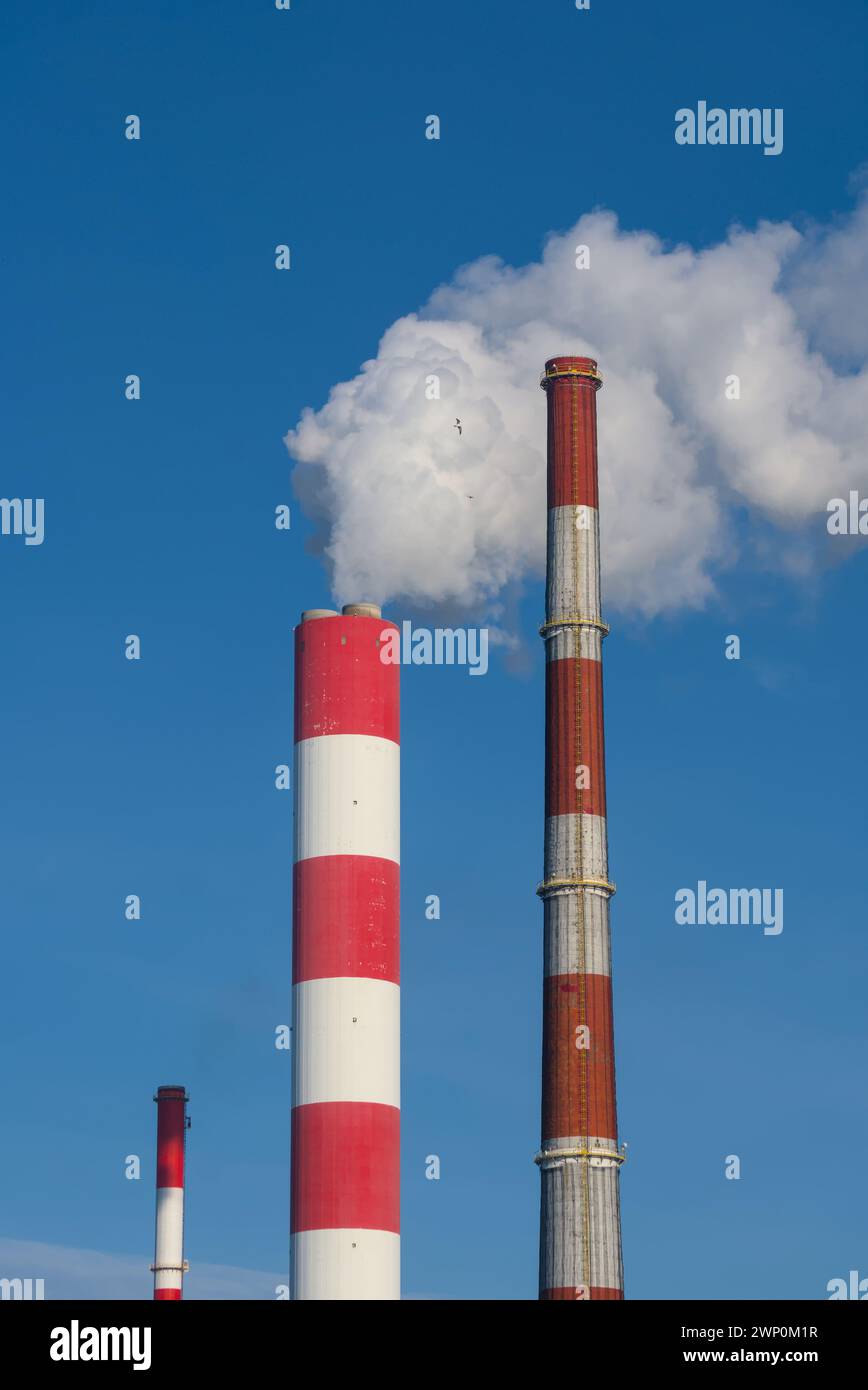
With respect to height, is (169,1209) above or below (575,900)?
below

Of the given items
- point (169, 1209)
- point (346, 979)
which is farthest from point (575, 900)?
point (346, 979)

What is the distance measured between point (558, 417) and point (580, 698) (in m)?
8.16

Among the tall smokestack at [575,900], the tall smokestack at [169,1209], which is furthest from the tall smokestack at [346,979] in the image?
the tall smokestack at [169,1209]

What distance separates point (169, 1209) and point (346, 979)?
33609 millimetres

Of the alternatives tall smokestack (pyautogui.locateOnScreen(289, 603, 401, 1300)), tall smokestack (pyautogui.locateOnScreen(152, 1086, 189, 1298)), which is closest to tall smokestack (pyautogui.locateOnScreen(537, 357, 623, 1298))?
tall smokestack (pyautogui.locateOnScreen(152, 1086, 189, 1298))

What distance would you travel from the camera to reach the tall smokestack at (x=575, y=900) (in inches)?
2371

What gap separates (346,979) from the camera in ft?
127

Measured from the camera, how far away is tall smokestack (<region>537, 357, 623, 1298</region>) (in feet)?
198

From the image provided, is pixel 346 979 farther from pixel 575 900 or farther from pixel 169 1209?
pixel 169 1209

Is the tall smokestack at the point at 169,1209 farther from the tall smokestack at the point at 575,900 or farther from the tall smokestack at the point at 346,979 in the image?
the tall smokestack at the point at 346,979

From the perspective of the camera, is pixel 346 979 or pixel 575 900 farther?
pixel 575 900

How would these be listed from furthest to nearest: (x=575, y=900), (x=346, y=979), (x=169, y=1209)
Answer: (x=169, y=1209) < (x=575, y=900) < (x=346, y=979)

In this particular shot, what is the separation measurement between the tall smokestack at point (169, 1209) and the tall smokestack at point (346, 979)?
105 ft
